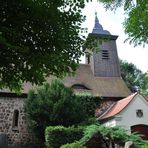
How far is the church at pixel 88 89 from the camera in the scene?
748 inches

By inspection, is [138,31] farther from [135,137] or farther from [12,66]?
[135,137]

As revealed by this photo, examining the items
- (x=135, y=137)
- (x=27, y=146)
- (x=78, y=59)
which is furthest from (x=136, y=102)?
(x=78, y=59)

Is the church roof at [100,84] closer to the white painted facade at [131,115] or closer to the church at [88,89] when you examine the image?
the church at [88,89]

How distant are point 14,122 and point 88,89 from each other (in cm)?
598

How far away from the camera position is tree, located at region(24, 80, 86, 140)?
16875mm

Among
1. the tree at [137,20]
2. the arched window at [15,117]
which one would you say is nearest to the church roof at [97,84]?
the arched window at [15,117]

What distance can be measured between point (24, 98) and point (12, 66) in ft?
44.3

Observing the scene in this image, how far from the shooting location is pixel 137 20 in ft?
17.5

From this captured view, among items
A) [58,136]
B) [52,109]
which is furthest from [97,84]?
[58,136]

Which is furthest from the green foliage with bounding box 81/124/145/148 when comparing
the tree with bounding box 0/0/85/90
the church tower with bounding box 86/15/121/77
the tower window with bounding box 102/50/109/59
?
the tower window with bounding box 102/50/109/59

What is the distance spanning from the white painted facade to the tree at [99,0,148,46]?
41.3ft

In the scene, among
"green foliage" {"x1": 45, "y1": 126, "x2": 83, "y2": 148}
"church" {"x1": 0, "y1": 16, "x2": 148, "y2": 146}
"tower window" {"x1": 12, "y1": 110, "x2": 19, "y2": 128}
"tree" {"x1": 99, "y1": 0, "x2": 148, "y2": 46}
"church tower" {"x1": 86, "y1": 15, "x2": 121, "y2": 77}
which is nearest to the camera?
"tree" {"x1": 99, "y1": 0, "x2": 148, "y2": 46}

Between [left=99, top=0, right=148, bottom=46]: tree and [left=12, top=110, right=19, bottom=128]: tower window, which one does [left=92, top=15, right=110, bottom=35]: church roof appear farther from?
[left=99, top=0, right=148, bottom=46]: tree

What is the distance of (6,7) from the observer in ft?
19.8
